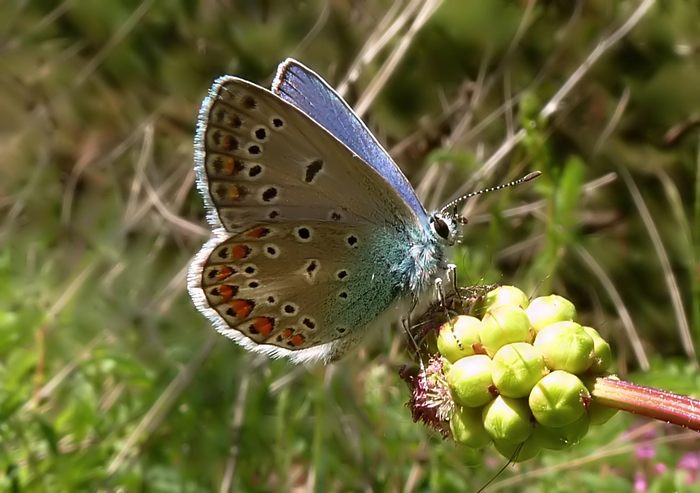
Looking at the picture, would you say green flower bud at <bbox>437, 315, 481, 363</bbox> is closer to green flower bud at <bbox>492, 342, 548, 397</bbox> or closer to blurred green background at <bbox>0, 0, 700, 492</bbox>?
green flower bud at <bbox>492, 342, 548, 397</bbox>

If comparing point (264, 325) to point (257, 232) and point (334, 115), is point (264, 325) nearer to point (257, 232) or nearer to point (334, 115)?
point (257, 232)

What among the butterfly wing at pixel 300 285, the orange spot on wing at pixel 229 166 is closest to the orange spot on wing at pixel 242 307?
the butterfly wing at pixel 300 285

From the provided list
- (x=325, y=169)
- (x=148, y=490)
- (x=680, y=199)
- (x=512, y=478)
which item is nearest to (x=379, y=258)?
(x=325, y=169)

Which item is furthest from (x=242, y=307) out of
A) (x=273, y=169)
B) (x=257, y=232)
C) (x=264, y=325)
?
(x=273, y=169)

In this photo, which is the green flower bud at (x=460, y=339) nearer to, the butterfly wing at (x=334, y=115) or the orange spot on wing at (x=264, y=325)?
the butterfly wing at (x=334, y=115)

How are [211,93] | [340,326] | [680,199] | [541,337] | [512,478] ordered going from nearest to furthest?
1. [541,337]
2. [211,93]
3. [340,326]
4. [512,478]
5. [680,199]

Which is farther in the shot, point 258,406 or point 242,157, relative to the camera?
point 258,406

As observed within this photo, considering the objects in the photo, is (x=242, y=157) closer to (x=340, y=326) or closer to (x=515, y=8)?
(x=340, y=326)
